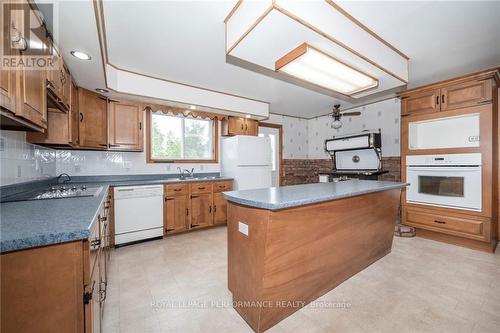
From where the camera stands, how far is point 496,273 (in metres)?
2.29

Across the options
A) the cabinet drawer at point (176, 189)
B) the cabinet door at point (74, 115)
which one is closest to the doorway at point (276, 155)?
the cabinet drawer at point (176, 189)

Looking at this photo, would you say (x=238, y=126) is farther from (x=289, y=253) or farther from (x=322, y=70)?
(x=289, y=253)

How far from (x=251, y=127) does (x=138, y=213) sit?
2.70 m

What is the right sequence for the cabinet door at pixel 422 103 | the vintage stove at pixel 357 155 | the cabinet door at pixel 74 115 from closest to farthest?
the cabinet door at pixel 74 115
the cabinet door at pixel 422 103
the vintage stove at pixel 357 155

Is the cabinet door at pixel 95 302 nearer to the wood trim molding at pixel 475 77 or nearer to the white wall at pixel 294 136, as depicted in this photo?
the wood trim molding at pixel 475 77

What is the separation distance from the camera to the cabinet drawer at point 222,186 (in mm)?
3971

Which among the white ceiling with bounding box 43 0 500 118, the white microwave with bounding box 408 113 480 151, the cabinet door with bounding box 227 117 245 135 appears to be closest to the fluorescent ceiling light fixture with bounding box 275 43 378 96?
the white ceiling with bounding box 43 0 500 118

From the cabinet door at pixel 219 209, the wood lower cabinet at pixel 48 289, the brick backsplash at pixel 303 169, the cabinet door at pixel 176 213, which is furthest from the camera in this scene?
the brick backsplash at pixel 303 169

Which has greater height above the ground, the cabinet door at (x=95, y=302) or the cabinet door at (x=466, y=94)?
the cabinet door at (x=466, y=94)

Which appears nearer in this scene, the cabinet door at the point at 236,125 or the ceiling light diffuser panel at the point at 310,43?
the ceiling light diffuser panel at the point at 310,43

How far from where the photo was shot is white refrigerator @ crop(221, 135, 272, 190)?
13.3 ft

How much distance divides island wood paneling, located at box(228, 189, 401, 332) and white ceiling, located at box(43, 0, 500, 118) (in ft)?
5.40

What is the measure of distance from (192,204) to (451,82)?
4.24m

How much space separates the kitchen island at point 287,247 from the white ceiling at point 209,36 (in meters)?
1.56
